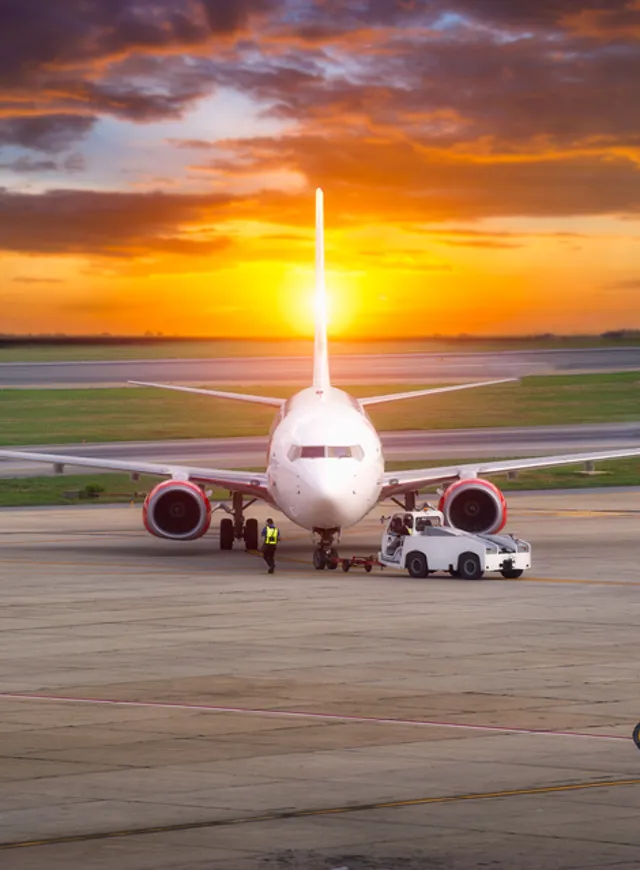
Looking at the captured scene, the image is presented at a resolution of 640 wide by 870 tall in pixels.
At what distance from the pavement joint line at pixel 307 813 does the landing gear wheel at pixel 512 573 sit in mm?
24776

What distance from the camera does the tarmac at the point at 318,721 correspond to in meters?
18.5

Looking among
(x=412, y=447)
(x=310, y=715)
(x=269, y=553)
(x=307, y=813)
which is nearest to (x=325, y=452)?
(x=269, y=553)

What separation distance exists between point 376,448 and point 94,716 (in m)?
24.6

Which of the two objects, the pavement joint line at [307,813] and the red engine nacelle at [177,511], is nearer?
the pavement joint line at [307,813]

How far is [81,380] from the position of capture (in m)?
178

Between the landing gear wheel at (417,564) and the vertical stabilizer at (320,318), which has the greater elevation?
the vertical stabilizer at (320,318)

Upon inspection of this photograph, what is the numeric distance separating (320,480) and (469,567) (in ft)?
15.9

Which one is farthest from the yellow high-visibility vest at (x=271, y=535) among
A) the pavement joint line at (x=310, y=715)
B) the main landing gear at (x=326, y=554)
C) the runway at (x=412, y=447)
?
the runway at (x=412, y=447)

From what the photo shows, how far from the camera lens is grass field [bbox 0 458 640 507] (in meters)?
78.9

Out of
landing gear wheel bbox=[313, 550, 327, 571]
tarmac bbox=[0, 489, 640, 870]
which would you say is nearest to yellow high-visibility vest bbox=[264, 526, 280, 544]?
tarmac bbox=[0, 489, 640, 870]

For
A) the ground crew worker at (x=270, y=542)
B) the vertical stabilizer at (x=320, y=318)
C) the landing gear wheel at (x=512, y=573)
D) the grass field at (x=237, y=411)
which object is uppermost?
the grass field at (x=237, y=411)

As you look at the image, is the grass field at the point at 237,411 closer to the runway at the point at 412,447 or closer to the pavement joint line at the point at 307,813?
the runway at the point at 412,447

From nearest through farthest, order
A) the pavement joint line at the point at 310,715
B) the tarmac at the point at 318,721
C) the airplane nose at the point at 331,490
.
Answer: the tarmac at the point at 318,721, the pavement joint line at the point at 310,715, the airplane nose at the point at 331,490

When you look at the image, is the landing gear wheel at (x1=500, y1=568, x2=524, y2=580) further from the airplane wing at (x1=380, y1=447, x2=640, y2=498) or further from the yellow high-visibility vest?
the airplane wing at (x1=380, y1=447, x2=640, y2=498)
